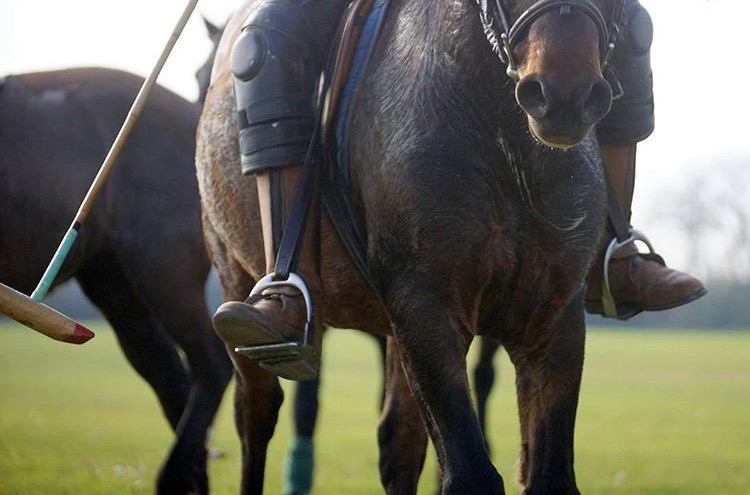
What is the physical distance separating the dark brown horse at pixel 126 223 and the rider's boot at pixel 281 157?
10.4 feet

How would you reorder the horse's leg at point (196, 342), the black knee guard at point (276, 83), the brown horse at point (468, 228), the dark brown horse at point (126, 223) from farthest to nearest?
the horse's leg at point (196, 342) < the dark brown horse at point (126, 223) < the black knee guard at point (276, 83) < the brown horse at point (468, 228)

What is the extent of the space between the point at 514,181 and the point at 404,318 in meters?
0.58

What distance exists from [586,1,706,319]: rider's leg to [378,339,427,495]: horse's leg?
1197 millimetres

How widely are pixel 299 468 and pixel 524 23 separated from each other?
5180 mm

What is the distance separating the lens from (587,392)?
24.5m

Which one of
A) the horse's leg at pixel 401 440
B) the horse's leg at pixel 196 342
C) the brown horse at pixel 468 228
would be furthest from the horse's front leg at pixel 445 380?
the horse's leg at pixel 196 342

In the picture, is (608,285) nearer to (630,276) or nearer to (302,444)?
(630,276)

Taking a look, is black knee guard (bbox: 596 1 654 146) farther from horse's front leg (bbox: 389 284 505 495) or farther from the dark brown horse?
the dark brown horse

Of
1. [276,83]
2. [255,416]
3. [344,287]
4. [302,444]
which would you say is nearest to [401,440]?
[255,416]

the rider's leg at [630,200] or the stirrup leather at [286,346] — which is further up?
the rider's leg at [630,200]

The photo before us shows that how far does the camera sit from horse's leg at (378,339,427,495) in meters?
6.83

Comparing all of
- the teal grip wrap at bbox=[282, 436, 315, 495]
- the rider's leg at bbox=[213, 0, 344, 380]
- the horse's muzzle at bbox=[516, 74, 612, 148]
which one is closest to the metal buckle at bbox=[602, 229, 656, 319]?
the rider's leg at bbox=[213, 0, 344, 380]

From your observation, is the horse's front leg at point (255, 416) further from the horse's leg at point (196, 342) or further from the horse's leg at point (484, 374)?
the horse's leg at point (484, 374)

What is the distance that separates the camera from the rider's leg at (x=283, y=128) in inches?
209
